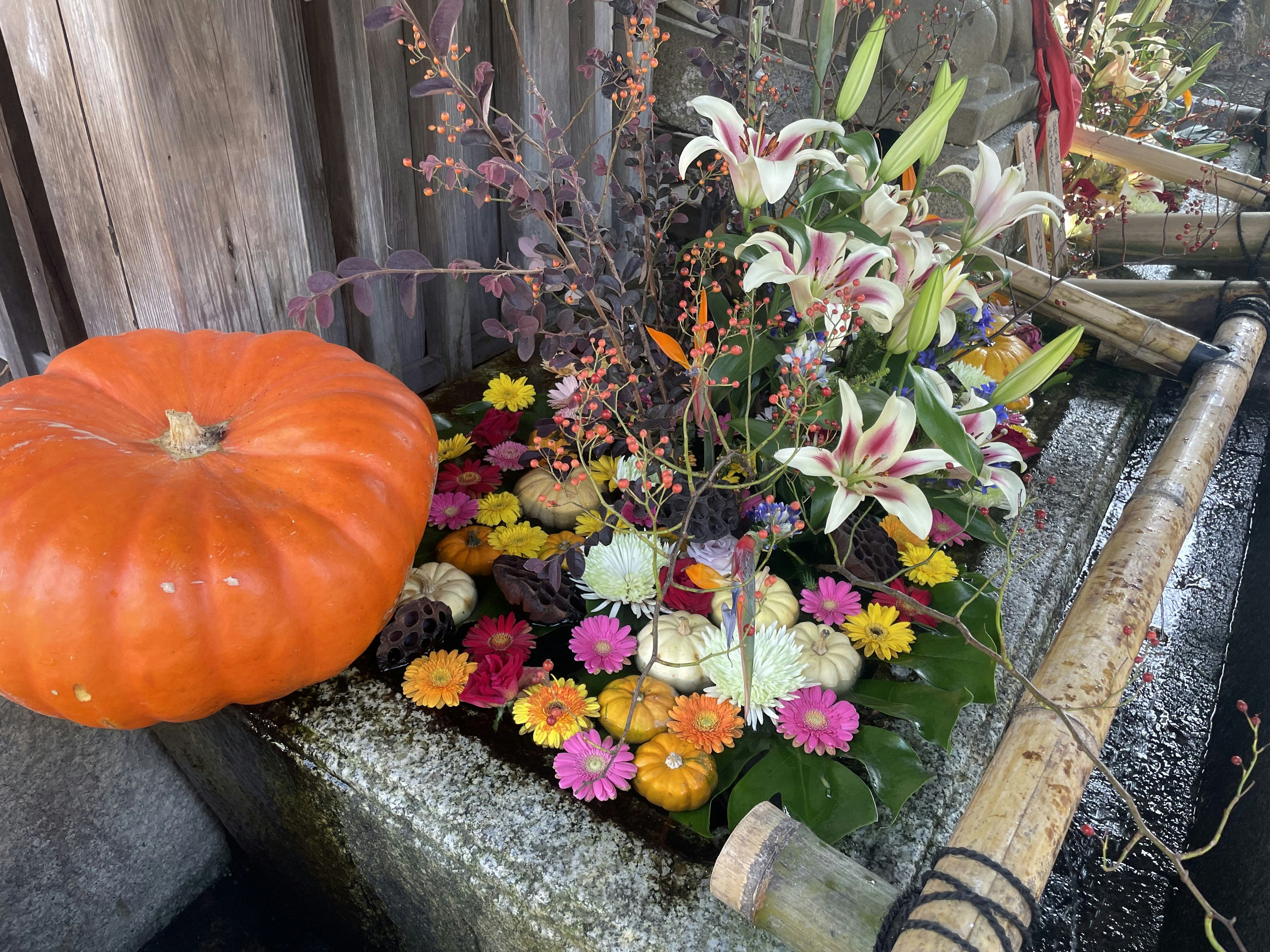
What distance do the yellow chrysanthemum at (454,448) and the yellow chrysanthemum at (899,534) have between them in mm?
1003

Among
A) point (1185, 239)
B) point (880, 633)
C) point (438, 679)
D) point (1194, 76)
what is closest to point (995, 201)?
point (880, 633)

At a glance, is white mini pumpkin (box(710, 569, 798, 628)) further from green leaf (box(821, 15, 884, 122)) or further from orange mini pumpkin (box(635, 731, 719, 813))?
green leaf (box(821, 15, 884, 122))

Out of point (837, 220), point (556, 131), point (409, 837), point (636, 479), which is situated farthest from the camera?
point (556, 131)

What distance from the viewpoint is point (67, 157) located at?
1.52m

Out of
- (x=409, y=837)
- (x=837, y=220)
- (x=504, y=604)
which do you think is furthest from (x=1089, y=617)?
(x=409, y=837)

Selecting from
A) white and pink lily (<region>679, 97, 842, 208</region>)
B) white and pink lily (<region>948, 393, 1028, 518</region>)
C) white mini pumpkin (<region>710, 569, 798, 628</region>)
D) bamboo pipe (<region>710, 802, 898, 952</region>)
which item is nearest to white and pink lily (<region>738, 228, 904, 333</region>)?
white and pink lily (<region>679, 97, 842, 208</region>)

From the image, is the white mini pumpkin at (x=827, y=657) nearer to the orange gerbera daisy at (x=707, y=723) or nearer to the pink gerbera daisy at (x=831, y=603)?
the pink gerbera daisy at (x=831, y=603)

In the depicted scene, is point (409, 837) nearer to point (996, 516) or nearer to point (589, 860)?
point (589, 860)

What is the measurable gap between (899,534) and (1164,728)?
1194mm

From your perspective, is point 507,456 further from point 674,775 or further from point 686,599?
point 674,775

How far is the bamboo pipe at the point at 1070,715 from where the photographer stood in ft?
3.31

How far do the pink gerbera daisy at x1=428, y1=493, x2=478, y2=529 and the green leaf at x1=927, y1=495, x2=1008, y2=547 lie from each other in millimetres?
966

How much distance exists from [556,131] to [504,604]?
3.50ft

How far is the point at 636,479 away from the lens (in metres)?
1.57
